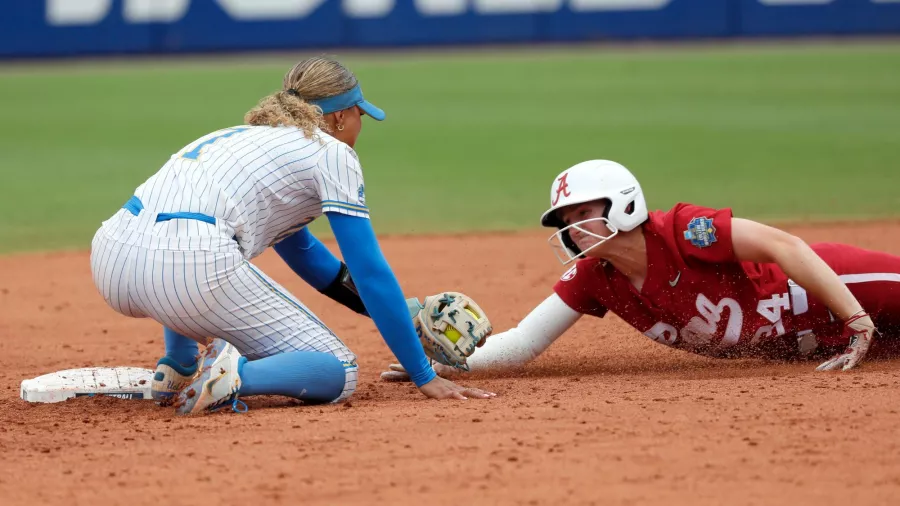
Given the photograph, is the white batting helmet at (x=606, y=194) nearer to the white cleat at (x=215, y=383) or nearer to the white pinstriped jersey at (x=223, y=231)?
the white pinstriped jersey at (x=223, y=231)

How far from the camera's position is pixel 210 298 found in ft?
13.4

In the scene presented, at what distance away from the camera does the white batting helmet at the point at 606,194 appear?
438 cm

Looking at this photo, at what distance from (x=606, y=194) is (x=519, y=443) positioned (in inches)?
49.6

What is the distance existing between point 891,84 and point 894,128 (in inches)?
152

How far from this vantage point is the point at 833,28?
2189cm

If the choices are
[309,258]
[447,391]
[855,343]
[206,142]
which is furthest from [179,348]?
[855,343]

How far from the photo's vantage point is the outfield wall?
70.9 feet

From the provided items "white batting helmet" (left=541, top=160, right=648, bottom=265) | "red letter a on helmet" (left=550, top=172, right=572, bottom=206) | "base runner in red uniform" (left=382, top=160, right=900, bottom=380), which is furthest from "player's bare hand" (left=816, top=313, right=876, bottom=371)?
"red letter a on helmet" (left=550, top=172, right=572, bottom=206)

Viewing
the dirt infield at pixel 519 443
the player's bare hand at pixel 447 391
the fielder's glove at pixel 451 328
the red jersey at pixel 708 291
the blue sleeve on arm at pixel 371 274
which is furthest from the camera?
the fielder's glove at pixel 451 328

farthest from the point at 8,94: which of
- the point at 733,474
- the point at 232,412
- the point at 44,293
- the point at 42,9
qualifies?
the point at 733,474

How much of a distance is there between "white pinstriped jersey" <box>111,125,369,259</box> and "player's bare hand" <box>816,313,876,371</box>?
1925 mm

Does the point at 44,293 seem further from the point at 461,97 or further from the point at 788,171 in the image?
the point at 461,97

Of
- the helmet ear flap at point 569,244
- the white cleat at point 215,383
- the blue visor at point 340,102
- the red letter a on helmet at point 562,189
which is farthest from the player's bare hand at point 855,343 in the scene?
the white cleat at point 215,383

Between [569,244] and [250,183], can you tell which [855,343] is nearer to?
[569,244]
